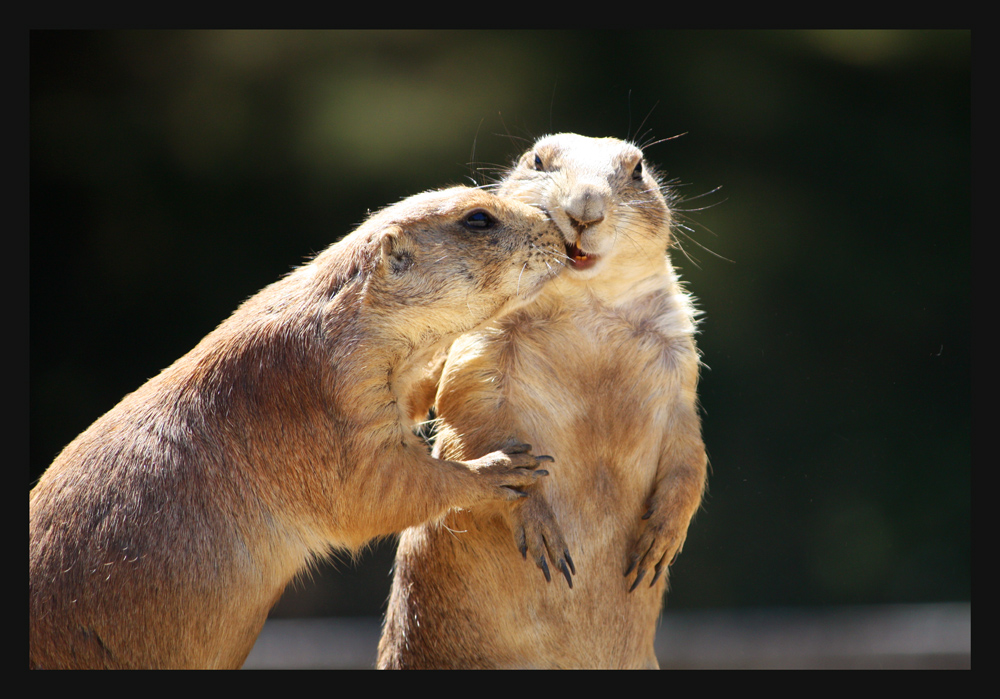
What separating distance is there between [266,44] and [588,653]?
8.53 ft

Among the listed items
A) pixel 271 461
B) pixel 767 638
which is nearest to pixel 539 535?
pixel 271 461

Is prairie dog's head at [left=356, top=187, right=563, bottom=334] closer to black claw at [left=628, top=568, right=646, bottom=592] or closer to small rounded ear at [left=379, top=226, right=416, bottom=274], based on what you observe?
A: small rounded ear at [left=379, top=226, right=416, bottom=274]

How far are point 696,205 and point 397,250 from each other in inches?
102

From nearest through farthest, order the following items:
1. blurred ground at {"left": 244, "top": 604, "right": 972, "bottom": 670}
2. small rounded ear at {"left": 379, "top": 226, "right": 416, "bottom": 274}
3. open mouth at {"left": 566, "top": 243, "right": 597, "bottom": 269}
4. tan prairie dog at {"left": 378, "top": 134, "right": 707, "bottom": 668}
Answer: small rounded ear at {"left": 379, "top": 226, "right": 416, "bottom": 274}, open mouth at {"left": 566, "top": 243, "right": 597, "bottom": 269}, tan prairie dog at {"left": 378, "top": 134, "right": 707, "bottom": 668}, blurred ground at {"left": 244, "top": 604, "right": 972, "bottom": 670}

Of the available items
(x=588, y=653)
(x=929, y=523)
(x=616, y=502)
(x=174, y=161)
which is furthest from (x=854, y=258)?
(x=174, y=161)

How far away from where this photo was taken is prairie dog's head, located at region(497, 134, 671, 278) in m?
2.73

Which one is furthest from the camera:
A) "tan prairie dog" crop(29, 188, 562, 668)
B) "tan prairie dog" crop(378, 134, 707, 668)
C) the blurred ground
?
the blurred ground

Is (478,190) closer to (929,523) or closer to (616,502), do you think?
(616,502)

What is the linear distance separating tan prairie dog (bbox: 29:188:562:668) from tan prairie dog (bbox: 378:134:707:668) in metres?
0.21

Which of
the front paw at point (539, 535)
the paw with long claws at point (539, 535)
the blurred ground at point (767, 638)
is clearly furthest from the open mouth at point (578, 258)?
the blurred ground at point (767, 638)

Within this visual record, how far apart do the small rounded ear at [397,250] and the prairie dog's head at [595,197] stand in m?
0.44

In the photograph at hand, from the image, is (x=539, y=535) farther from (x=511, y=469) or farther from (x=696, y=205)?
(x=696, y=205)

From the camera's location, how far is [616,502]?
2959mm

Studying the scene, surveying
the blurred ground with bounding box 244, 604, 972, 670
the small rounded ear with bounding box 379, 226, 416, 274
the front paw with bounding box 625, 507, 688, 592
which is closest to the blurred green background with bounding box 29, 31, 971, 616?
the blurred ground with bounding box 244, 604, 972, 670
